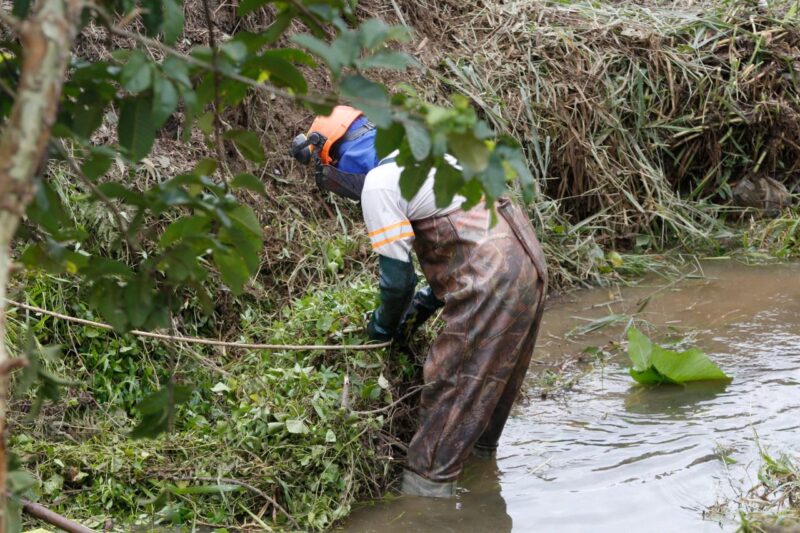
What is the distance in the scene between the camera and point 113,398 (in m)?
4.89

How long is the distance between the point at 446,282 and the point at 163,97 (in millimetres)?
2836

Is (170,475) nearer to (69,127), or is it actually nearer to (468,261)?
(468,261)

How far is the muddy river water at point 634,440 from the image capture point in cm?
435

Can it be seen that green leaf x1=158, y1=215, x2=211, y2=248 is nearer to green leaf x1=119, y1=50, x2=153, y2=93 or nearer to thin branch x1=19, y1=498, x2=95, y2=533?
green leaf x1=119, y1=50, x2=153, y2=93

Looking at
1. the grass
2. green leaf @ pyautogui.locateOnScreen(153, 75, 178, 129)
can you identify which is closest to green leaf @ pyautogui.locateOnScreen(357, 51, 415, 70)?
green leaf @ pyautogui.locateOnScreen(153, 75, 178, 129)

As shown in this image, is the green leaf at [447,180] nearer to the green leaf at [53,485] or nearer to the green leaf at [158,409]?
the green leaf at [158,409]

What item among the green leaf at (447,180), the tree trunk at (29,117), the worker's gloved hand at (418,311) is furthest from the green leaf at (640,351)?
the tree trunk at (29,117)

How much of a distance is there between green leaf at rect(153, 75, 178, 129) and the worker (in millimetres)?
2502

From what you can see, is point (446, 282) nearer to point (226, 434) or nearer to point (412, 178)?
point (226, 434)

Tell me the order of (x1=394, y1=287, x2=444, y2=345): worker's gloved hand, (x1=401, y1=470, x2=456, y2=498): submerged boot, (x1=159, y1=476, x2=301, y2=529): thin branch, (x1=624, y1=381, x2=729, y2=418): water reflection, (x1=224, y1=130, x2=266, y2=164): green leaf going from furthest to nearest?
1. (x1=624, y1=381, x2=729, y2=418): water reflection
2. (x1=394, y1=287, x2=444, y2=345): worker's gloved hand
3. (x1=401, y1=470, x2=456, y2=498): submerged boot
4. (x1=159, y1=476, x2=301, y2=529): thin branch
5. (x1=224, y1=130, x2=266, y2=164): green leaf

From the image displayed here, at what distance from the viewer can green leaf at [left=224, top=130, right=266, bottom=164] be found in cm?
216

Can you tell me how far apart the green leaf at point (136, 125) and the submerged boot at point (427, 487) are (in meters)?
3.02

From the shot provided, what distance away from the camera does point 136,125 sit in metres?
1.85

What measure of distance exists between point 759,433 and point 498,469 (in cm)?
129
